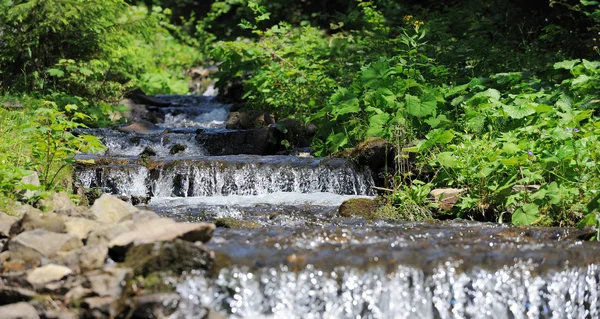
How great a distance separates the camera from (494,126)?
7965 millimetres

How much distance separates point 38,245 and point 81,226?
0.37 meters

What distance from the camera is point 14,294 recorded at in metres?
4.07

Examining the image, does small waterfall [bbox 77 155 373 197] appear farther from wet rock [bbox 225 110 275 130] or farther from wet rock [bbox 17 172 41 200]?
wet rock [bbox 225 110 275 130]

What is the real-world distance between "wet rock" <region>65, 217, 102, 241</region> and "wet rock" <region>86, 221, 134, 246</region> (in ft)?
0.20

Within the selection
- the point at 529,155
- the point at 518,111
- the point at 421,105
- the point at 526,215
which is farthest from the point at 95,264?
the point at 421,105

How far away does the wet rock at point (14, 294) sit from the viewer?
407cm

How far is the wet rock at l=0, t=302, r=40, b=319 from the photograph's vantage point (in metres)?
3.82

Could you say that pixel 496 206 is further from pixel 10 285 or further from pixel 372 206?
pixel 10 285

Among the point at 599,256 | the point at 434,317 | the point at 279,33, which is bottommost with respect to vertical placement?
the point at 434,317

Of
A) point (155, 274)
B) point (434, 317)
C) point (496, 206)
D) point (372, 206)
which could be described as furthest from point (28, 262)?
point (496, 206)

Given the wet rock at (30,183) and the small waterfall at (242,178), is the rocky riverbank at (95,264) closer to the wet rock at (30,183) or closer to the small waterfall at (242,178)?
the wet rock at (30,183)

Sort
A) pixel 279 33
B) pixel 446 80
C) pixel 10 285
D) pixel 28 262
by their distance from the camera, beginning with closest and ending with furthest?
pixel 10 285 < pixel 28 262 < pixel 446 80 < pixel 279 33

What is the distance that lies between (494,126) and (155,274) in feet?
15.8

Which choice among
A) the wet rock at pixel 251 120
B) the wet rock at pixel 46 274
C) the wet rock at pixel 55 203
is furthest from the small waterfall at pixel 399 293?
the wet rock at pixel 251 120
